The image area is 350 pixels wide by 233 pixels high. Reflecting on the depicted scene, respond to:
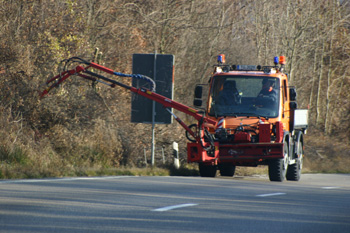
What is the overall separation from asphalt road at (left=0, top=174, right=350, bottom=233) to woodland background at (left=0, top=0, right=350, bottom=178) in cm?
288

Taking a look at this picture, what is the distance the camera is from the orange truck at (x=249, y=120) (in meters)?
16.6

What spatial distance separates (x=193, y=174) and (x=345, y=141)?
20.5 m

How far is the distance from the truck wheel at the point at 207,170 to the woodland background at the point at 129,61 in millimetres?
2717

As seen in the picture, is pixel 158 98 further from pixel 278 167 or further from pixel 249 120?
pixel 278 167

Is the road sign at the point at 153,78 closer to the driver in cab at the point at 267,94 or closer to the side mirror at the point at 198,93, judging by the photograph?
the side mirror at the point at 198,93

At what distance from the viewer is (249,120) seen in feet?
55.8

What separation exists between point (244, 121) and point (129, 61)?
391 inches

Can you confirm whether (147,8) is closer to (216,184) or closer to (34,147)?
(34,147)

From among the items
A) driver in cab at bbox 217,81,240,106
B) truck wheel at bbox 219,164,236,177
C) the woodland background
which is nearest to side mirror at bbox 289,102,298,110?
driver in cab at bbox 217,81,240,106

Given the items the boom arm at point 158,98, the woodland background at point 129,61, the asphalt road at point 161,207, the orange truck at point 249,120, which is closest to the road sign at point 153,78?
the boom arm at point 158,98

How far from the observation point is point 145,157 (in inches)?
866

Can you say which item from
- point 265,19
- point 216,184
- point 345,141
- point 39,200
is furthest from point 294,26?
point 39,200

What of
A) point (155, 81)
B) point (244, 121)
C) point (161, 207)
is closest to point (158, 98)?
point (155, 81)

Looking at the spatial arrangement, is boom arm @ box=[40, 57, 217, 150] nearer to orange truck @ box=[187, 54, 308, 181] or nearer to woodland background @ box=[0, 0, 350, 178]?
orange truck @ box=[187, 54, 308, 181]
